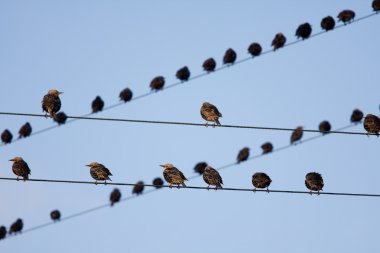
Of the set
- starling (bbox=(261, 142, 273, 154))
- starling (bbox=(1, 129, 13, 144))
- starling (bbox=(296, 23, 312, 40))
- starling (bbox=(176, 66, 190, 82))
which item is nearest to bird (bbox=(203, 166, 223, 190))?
starling (bbox=(296, 23, 312, 40))

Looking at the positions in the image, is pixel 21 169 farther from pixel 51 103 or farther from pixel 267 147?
pixel 267 147

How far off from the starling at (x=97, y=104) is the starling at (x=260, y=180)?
1439 cm

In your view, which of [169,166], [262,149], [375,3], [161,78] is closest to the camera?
[169,166]

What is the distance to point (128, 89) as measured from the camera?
31.2 meters

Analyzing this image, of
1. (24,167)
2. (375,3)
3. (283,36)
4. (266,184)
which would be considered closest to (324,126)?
(283,36)

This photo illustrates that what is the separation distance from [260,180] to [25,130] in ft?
50.6

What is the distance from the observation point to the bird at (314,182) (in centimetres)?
1677

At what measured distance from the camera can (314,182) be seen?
16.8 meters

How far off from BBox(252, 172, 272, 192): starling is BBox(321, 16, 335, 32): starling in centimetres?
1226

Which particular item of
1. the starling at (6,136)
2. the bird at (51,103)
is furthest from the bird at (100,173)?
the starling at (6,136)

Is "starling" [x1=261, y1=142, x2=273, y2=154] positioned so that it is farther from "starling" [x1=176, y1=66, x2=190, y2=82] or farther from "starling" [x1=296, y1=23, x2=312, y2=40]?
"starling" [x1=296, y1=23, x2=312, y2=40]

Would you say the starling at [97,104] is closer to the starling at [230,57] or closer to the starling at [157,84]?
the starling at [157,84]

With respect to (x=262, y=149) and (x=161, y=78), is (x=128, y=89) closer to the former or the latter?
(x=161, y=78)

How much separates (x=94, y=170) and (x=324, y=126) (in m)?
20.9
